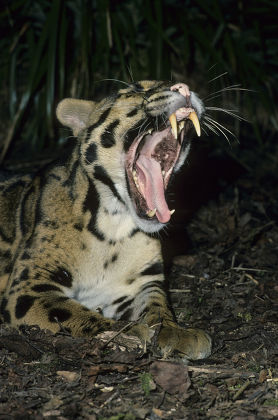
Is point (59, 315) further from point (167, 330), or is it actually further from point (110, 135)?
point (110, 135)

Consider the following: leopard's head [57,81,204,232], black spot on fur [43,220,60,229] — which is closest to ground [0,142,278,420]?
black spot on fur [43,220,60,229]

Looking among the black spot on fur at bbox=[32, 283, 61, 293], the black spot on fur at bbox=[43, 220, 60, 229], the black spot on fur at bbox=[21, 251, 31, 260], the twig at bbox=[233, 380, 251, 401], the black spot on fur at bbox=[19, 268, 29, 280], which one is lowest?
the twig at bbox=[233, 380, 251, 401]

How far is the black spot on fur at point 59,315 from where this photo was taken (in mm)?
4383

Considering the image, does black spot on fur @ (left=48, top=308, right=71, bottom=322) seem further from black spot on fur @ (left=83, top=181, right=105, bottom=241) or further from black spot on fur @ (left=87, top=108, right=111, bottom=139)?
black spot on fur @ (left=87, top=108, right=111, bottom=139)

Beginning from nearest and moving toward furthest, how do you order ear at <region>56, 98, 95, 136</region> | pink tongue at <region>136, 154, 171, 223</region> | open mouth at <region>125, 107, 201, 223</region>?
1. open mouth at <region>125, 107, 201, 223</region>
2. pink tongue at <region>136, 154, 171, 223</region>
3. ear at <region>56, 98, 95, 136</region>

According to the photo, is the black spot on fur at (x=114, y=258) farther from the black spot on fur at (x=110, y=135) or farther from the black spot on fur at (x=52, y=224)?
the black spot on fur at (x=110, y=135)

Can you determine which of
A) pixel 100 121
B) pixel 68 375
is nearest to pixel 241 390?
pixel 68 375

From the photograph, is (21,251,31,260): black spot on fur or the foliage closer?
(21,251,31,260): black spot on fur

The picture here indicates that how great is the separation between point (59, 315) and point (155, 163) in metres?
1.44

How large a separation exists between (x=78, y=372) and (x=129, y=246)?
1.46 m

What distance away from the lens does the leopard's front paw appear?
13.5 feet

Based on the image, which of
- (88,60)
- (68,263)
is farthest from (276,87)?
(68,263)

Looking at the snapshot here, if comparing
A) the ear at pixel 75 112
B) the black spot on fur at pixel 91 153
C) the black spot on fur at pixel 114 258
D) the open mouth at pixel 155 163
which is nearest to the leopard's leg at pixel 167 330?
the black spot on fur at pixel 114 258

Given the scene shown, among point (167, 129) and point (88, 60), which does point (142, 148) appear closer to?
point (167, 129)
